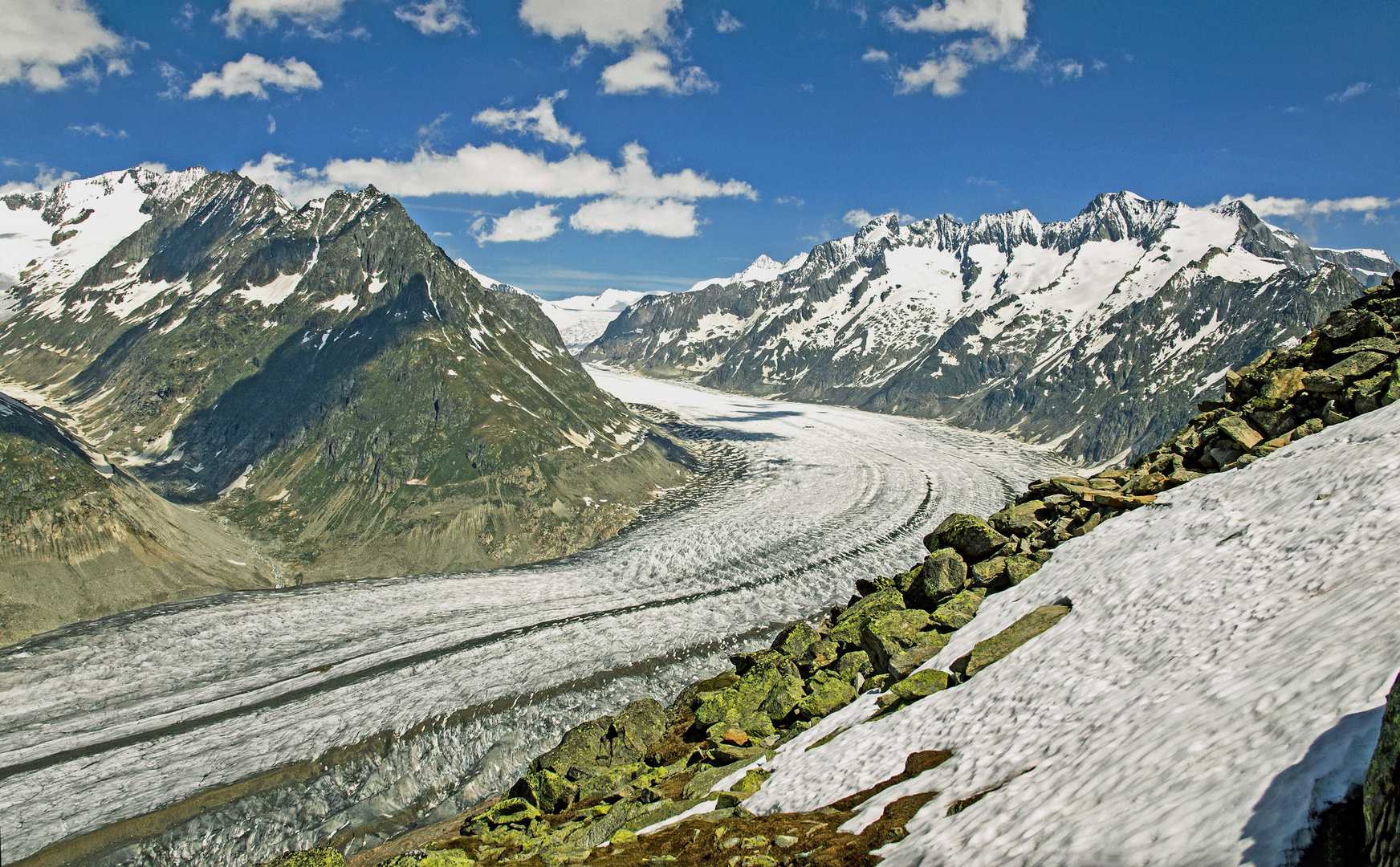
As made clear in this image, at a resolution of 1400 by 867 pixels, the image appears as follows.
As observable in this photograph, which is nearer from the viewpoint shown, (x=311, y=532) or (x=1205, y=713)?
(x=1205, y=713)

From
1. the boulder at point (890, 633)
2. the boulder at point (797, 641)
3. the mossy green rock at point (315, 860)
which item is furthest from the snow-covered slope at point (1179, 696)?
the mossy green rock at point (315, 860)

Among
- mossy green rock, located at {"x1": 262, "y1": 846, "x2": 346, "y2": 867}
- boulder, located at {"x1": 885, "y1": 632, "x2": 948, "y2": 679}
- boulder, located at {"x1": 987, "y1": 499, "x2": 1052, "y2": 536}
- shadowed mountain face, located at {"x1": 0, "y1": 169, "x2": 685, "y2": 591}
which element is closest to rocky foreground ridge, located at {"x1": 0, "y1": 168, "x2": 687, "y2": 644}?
shadowed mountain face, located at {"x1": 0, "y1": 169, "x2": 685, "y2": 591}

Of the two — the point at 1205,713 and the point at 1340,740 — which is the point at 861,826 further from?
the point at 1340,740

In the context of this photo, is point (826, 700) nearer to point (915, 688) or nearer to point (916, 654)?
point (916, 654)

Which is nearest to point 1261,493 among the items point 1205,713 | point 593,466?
point 1205,713

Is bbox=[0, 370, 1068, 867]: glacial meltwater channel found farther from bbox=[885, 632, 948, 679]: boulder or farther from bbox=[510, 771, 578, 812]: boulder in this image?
bbox=[885, 632, 948, 679]: boulder

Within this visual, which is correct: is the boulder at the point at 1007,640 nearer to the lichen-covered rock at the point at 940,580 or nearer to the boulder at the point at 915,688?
the boulder at the point at 915,688
